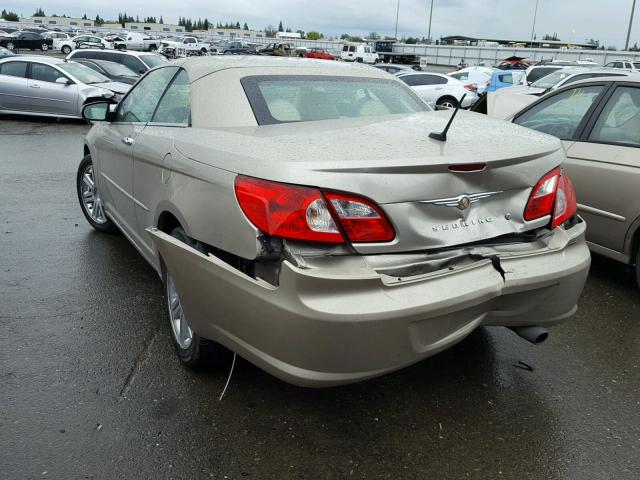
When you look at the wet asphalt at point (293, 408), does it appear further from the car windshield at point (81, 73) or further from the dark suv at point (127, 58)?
the dark suv at point (127, 58)

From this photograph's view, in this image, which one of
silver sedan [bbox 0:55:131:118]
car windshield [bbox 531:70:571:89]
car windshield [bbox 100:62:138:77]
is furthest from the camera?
car windshield [bbox 100:62:138:77]

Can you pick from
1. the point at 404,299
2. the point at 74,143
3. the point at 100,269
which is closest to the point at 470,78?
the point at 74,143

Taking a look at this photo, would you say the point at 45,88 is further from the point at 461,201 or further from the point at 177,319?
the point at 461,201

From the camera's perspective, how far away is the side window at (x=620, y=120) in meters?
4.24

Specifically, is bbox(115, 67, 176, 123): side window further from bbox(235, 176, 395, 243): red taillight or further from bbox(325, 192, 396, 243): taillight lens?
bbox(325, 192, 396, 243): taillight lens

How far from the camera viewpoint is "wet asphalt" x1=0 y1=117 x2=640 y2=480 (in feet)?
7.79

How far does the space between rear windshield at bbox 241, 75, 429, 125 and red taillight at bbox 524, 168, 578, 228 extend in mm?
1051

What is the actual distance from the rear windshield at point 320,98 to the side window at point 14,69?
513 inches

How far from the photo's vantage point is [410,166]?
7.41 feet

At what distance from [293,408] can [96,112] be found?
9.33ft

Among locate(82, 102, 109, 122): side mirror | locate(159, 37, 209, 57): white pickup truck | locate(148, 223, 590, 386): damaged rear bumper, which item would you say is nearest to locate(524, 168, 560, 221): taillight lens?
locate(148, 223, 590, 386): damaged rear bumper

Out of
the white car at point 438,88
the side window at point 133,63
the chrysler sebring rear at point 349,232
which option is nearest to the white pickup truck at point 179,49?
the side window at point 133,63

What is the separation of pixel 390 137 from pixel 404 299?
2.61 ft

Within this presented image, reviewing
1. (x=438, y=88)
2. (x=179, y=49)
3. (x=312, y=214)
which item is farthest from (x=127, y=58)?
(x=179, y=49)
